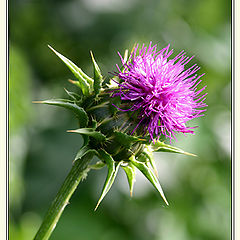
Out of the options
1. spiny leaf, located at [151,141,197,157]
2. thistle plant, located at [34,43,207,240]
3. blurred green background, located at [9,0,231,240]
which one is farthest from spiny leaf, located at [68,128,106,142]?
blurred green background, located at [9,0,231,240]

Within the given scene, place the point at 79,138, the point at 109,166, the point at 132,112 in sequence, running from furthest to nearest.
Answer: the point at 79,138
the point at 132,112
the point at 109,166

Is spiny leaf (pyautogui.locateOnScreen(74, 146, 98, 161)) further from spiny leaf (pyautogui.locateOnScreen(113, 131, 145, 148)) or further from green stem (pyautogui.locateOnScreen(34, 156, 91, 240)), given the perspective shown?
spiny leaf (pyautogui.locateOnScreen(113, 131, 145, 148))

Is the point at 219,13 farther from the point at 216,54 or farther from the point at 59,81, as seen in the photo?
the point at 59,81

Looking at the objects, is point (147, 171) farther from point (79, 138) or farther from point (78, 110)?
point (79, 138)

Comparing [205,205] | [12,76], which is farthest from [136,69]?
[205,205]

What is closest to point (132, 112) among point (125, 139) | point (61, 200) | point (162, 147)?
point (125, 139)

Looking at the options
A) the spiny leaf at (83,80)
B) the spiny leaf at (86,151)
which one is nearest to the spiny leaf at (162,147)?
the spiny leaf at (86,151)

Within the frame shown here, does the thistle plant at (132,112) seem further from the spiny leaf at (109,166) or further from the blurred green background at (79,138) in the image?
the blurred green background at (79,138)
